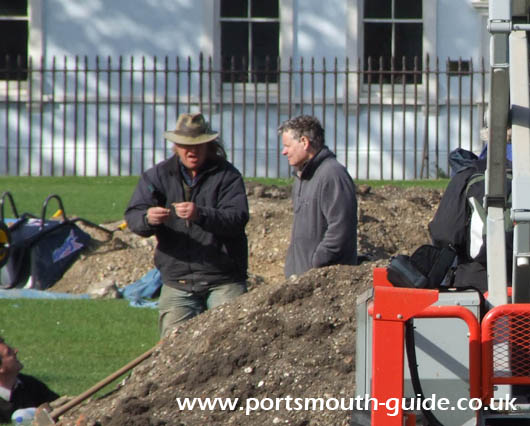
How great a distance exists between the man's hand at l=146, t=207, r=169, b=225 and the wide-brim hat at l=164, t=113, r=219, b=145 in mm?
469

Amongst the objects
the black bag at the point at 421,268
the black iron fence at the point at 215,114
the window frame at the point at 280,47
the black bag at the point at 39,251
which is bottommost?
the black bag at the point at 39,251

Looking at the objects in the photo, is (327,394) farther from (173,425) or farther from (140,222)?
(140,222)

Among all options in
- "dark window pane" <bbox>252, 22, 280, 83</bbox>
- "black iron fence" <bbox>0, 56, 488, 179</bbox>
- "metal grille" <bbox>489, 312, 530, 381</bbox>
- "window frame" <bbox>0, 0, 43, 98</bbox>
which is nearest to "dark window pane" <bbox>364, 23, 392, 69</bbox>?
"black iron fence" <bbox>0, 56, 488, 179</bbox>

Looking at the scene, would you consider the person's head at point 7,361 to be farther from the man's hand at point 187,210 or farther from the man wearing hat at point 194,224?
the man's hand at point 187,210

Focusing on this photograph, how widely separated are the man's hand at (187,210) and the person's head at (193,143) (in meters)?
0.42

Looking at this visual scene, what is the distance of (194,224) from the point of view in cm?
776

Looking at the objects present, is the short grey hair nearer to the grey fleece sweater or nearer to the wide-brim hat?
the grey fleece sweater

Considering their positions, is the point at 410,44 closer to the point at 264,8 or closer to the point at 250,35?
the point at 264,8

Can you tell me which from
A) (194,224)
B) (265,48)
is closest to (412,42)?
(265,48)

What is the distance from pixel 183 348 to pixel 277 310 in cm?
59

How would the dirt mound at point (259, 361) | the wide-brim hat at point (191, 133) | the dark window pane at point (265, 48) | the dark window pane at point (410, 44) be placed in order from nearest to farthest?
the dirt mound at point (259, 361) → the wide-brim hat at point (191, 133) → the dark window pane at point (265, 48) → the dark window pane at point (410, 44)

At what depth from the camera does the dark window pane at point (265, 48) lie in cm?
2258

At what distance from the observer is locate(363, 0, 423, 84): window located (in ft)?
74.5

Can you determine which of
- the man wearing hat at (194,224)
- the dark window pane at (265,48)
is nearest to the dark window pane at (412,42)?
the dark window pane at (265,48)
